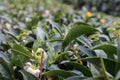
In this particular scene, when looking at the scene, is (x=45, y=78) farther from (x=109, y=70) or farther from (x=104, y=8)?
(x=104, y=8)

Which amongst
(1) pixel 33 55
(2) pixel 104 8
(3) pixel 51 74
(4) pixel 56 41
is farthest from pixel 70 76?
(2) pixel 104 8

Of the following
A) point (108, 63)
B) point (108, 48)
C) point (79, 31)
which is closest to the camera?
point (108, 63)

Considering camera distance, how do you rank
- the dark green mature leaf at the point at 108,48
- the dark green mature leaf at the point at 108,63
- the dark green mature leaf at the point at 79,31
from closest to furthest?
1. the dark green mature leaf at the point at 108,63
2. the dark green mature leaf at the point at 108,48
3. the dark green mature leaf at the point at 79,31

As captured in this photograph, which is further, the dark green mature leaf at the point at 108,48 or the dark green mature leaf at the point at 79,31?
the dark green mature leaf at the point at 79,31

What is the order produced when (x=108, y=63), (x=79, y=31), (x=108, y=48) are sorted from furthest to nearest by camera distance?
1. (x=79, y=31)
2. (x=108, y=48)
3. (x=108, y=63)

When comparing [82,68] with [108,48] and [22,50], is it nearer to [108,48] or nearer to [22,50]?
[108,48]

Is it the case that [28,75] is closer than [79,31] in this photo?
Yes

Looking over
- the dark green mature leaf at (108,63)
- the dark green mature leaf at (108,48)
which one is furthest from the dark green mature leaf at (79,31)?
the dark green mature leaf at (108,63)

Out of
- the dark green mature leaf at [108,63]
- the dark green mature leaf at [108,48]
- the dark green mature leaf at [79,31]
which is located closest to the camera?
the dark green mature leaf at [108,63]

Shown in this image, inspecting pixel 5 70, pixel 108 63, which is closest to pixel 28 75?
pixel 5 70

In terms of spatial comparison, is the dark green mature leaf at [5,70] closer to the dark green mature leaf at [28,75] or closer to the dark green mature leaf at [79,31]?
the dark green mature leaf at [28,75]

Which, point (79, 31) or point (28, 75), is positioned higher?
point (79, 31)

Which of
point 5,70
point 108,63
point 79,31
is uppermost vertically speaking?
point 79,31

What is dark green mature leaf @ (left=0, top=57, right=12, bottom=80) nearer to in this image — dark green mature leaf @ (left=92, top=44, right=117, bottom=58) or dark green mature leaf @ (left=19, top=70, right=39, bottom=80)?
dark green mature leaf @ (left=19, top=70, right=39, bottom=80)
